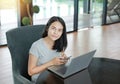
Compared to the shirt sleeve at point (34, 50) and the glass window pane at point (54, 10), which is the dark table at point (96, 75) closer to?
the shirt sleeve at point (34, 50)

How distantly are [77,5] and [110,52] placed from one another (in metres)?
2.30

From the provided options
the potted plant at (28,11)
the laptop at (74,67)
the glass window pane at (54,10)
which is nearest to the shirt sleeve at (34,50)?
the laptop at (74,67)

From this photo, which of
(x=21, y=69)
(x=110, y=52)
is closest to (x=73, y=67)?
(x=21, y=69)

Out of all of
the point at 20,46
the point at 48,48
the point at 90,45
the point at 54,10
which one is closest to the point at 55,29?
the point at 48,48

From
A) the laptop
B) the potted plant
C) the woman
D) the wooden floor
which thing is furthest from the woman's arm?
the potted plant

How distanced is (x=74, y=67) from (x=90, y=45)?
376 centimetres

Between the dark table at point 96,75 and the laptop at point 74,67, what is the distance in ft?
0.09

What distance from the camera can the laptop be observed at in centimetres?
147

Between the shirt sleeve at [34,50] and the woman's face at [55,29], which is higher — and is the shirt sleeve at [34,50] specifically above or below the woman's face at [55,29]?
below

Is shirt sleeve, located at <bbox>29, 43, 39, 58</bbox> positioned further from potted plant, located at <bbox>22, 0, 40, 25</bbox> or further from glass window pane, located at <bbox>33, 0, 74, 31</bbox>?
glass window pane, located at <bbox>33, 0, 74, 31</bbox>

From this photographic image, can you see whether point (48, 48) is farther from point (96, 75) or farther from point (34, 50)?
point (96, 75)

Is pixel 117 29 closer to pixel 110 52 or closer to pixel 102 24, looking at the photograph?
pixel 102 24

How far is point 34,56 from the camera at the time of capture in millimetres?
1864

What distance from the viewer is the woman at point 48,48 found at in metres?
1.83
